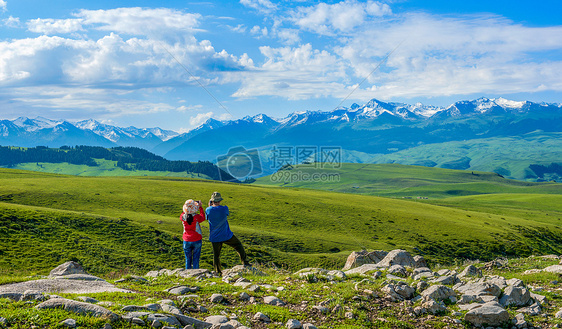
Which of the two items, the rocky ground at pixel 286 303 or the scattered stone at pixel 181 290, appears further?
the scattered stone at pixel 181 290

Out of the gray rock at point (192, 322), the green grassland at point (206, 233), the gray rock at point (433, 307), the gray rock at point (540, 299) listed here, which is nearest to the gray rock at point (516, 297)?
the gray rock at point (540, 299)

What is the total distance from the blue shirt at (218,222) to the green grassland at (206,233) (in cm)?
1771

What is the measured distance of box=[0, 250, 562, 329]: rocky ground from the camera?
30.4 feet

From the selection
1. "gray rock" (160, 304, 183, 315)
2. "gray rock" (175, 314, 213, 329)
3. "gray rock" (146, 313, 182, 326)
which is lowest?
"gray rock" (175, 314, 213, 329)

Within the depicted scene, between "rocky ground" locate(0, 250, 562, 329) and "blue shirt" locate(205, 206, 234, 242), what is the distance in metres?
2.74

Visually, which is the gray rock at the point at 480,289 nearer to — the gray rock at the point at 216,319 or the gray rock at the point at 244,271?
the gray rock at the point at 216,319

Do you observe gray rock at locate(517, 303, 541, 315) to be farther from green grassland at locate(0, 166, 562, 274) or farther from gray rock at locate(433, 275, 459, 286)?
green grassland at locate(0, 166, 562, 274)

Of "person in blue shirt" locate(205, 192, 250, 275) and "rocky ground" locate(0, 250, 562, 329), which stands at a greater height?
"person in blue shirt" locate(205, 192, 250, 275)

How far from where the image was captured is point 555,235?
284 feet

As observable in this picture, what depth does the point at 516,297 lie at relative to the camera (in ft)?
39.3

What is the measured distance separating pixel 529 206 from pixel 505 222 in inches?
3141

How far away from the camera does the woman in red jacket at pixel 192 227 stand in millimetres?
18266

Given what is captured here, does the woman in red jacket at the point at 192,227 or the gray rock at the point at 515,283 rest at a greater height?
the woman in red jacket at the point at 192,227

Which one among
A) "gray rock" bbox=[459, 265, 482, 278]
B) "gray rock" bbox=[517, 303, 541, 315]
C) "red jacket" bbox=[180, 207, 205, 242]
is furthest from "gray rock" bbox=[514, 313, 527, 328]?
"red jacket" bbox=[180, 207, 205, 242]
